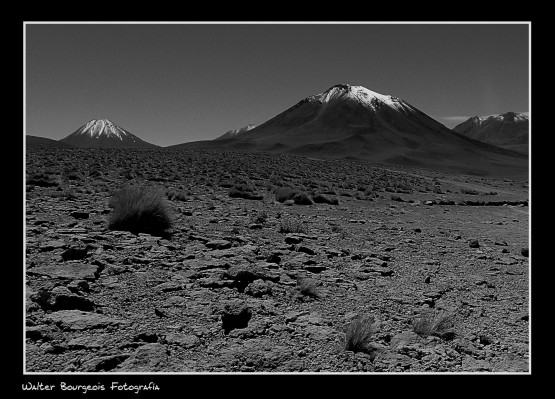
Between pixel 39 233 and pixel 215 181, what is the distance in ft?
40.9

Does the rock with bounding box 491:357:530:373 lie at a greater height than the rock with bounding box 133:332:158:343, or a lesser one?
lesser

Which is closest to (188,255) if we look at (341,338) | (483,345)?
(341,338)

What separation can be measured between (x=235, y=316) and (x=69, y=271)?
2394 millimetres

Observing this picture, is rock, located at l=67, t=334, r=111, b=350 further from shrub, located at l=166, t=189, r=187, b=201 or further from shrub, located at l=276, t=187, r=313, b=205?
shrub, located at l=276, t=187, r=313, b=205

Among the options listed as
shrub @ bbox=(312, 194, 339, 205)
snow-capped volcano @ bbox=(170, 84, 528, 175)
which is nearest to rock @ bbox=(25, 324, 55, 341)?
shrub @ bbox=(312, 194, 339, 205)

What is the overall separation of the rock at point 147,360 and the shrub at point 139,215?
13.9ft

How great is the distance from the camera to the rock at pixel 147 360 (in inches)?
123

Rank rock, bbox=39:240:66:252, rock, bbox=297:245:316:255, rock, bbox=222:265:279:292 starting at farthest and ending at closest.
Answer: rock, bbox=297:245:316:255 < rock, bbox=39:240:66:252 < rock, bbox=222:265:279:292

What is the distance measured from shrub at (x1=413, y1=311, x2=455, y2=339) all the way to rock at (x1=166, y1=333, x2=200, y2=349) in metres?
2.28

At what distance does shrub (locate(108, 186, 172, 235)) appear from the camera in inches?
292

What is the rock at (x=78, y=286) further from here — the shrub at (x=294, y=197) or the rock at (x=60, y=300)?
the shrub at (x=294, y=197)

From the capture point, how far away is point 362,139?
145500mm

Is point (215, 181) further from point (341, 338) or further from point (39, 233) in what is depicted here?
point (341, 338)

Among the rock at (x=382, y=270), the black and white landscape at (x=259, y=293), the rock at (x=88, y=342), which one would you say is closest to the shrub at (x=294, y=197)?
the black and white landscape at (x=259, y=293)
